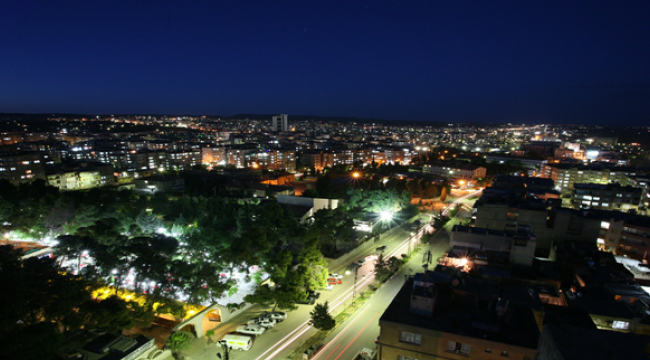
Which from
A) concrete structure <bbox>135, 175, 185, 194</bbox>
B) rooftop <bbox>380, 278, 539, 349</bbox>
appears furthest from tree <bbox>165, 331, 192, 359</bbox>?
concrete structure <bbox>135, 175, 185, 194</bbox>

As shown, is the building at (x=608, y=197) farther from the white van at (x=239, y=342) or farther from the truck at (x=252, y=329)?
the white van at (x=239, y=342)

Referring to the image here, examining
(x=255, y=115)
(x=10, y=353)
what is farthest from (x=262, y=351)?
(x=255, y=115)

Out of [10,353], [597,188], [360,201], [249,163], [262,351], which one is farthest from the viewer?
[249,163]

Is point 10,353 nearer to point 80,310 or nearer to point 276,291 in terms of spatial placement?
point 80,310

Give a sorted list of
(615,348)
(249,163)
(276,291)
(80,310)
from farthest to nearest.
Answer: (249,163) → (276,291) → (80,310) → (615,348)

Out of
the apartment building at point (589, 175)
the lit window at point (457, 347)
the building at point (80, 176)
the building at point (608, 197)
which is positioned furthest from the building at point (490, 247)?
the building at point (80, 176)

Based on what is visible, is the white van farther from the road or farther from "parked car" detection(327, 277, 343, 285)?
"parked car" detection(327, 277, 343, 285)
